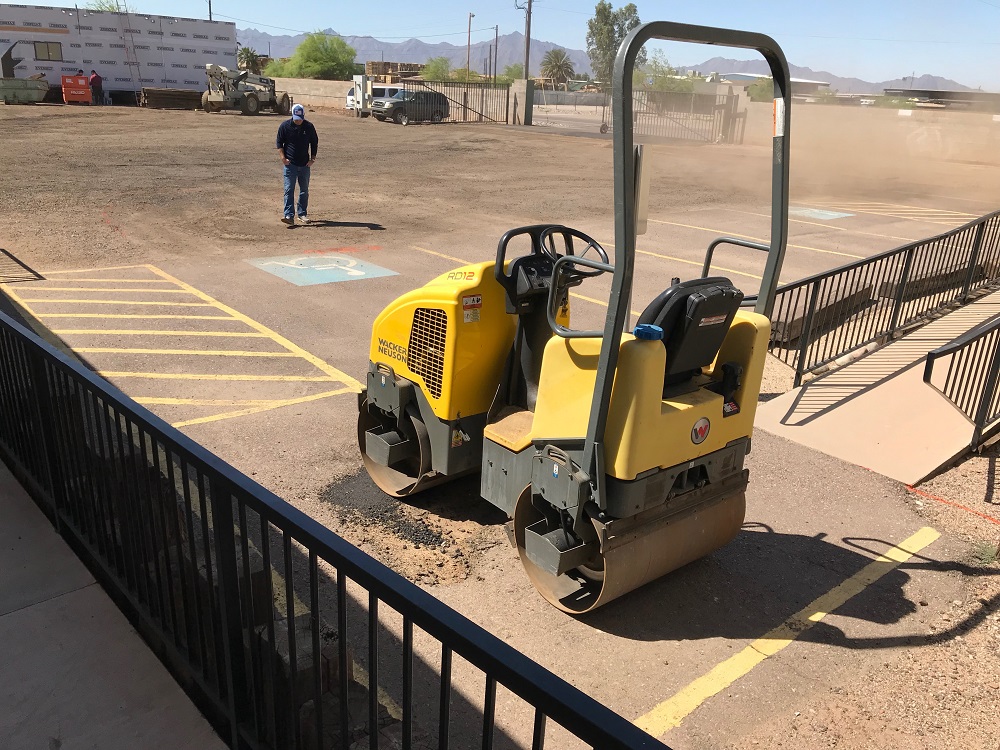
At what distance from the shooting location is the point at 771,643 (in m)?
4.28

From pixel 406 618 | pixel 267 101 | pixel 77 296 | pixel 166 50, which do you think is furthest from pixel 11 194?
pixel 166 50

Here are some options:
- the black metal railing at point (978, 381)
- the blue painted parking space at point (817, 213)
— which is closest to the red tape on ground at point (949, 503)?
the black metal railing at point (978, 381)

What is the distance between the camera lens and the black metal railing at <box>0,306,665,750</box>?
1789mm

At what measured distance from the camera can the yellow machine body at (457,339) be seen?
4875mm

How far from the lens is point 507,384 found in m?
5.12

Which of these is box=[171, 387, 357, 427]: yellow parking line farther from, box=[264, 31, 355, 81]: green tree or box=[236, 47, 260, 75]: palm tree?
box=[236, 47, 260, 75]: palm tree

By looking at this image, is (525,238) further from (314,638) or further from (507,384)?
(314,638)

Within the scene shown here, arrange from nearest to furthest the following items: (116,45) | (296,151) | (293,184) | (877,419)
A: 1. (877,419)
2. (296,151)
3. (293,184)
4. (116,45)

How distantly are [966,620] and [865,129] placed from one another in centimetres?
3939

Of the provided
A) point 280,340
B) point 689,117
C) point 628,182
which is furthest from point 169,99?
point 628,182

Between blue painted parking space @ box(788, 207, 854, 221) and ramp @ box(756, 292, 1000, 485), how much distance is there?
471 inches

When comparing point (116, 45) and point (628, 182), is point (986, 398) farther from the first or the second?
point (116, 45)

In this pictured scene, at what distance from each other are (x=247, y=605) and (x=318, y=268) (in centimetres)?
1001

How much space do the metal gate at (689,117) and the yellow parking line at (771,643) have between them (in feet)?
126
